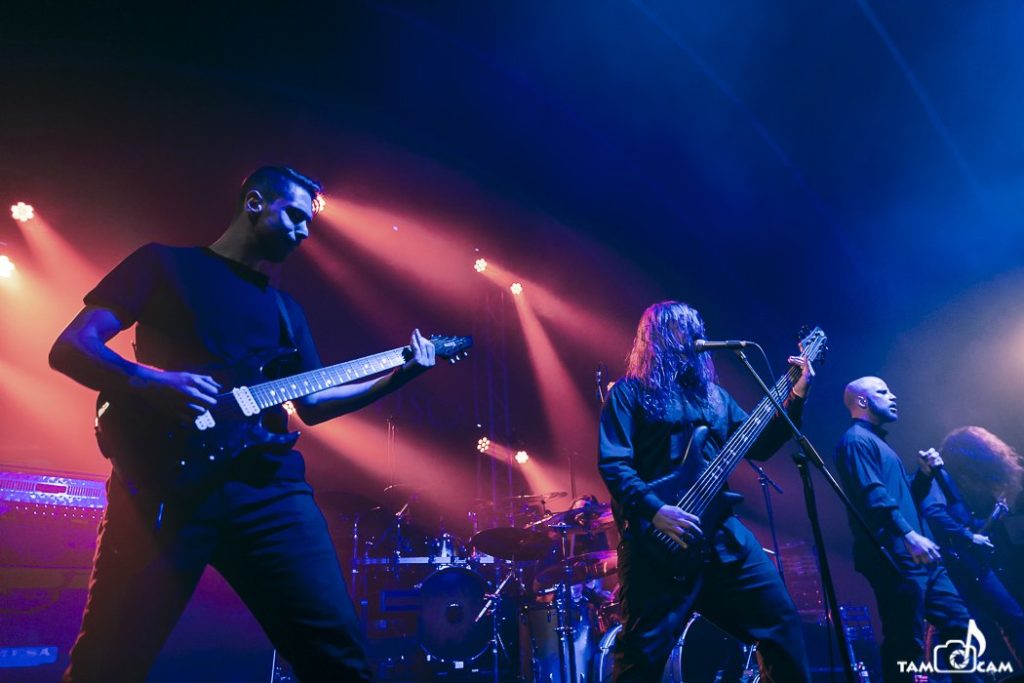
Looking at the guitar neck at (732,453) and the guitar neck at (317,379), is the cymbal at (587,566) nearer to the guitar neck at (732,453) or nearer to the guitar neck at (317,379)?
the guitar neck at (732,453)

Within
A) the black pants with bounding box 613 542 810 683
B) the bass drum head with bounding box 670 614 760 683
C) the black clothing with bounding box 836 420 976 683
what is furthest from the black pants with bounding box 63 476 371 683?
the bass drum head with bounding box 670 614 760 683

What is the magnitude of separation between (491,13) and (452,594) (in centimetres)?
780

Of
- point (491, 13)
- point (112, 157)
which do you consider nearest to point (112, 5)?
point (112, 157)

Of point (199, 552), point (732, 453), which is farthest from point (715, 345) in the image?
point (199, 552)

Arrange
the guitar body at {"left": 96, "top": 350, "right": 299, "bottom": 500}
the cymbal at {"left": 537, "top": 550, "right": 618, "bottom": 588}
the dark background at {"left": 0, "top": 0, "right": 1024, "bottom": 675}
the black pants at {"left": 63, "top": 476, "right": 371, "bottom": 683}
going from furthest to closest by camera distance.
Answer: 1. the dark background at {"left": 0, "top": 0, "right": 1024, "bottom": 675}
2. the cymbal at {"left": 537, "top": 550, "right": 618, "bottom": 588}
3. the guitar body at {"left": 96, "top": 350, "right": 299, "bottom": 500}
4. the black pants at {"left": 63, "top": 476, "right": 371, "bottom": 683}

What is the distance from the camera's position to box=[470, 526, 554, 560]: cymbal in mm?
7566

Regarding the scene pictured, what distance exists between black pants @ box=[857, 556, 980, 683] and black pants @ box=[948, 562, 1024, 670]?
1.02 m

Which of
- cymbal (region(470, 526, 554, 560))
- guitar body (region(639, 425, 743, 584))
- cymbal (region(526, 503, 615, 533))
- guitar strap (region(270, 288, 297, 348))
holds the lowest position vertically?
guitar body (region(639, 425, 743, 584))

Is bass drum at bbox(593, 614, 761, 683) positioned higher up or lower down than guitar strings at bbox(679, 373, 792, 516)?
lower down

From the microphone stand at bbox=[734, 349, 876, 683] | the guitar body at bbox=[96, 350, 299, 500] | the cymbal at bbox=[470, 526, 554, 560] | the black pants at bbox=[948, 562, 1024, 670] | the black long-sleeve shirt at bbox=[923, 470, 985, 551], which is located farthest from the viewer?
the cymbal at bbox=[470, 526, 554, 560]

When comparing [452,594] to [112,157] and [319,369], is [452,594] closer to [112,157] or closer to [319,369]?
[319,369]

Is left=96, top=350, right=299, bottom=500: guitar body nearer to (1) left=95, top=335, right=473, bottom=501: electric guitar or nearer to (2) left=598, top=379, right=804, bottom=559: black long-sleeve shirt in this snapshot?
(1) left=95, top=335, right=473, bottom=501: electric guitar

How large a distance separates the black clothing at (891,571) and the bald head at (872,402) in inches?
16.1

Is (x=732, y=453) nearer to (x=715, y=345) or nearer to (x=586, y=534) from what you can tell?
(x=715, y=345)
